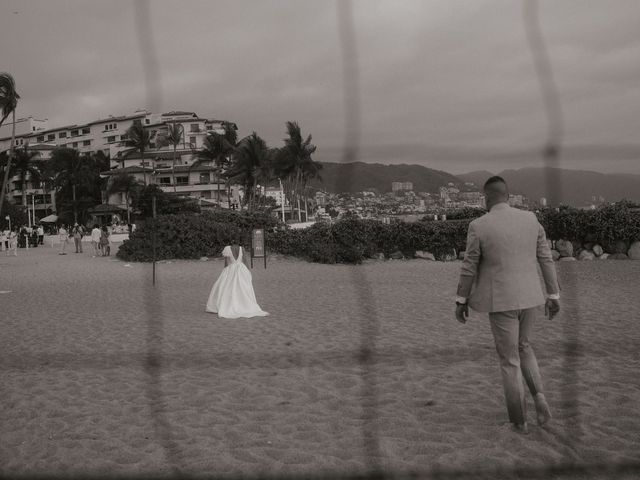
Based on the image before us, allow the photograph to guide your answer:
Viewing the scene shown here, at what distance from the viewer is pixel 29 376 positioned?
5.57m

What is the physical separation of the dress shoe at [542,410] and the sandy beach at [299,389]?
0.06 metres

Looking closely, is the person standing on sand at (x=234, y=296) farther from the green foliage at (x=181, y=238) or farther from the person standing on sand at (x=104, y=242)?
the person standing on sand at (x=104, y=242)

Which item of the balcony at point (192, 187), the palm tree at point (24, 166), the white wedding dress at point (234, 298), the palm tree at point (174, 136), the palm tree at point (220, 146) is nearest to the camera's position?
the white wedding dress at point (234, 298)

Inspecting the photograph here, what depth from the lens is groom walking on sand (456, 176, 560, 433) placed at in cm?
354

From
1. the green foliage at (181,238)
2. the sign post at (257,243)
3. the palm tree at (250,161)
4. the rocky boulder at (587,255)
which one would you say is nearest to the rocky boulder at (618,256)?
the rocky boulder at (587,255)

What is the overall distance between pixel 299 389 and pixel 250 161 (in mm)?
50052

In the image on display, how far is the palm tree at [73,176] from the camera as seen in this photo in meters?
65.3

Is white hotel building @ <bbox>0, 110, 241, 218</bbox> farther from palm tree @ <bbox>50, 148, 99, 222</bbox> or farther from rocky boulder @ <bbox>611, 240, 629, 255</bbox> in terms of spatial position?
rocky boulder @ <bbox>611, 240, 629, 255</bbox>

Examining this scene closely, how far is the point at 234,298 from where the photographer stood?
888cm

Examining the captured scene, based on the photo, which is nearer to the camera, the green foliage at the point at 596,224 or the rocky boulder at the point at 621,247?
the green foliage at the point at 596,224

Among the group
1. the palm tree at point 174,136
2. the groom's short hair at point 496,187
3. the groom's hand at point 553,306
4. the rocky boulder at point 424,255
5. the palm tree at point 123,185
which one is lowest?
the rocky boulder at point 424,255

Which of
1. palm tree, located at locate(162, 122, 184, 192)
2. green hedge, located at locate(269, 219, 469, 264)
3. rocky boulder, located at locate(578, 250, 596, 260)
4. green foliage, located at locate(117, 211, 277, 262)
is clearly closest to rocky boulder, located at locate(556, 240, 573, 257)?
rocky boulder, located at locate(578, 250, 596, 260)

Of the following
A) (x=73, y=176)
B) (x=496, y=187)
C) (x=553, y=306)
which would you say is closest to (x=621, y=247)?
(x=553, y=306)

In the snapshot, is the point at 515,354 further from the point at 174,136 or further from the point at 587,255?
the point at 174,136
